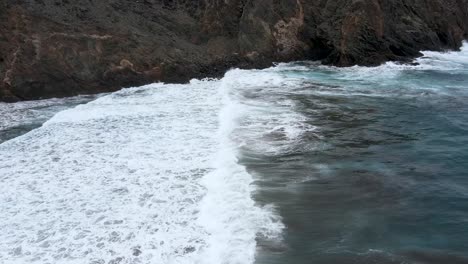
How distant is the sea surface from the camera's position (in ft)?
23.8

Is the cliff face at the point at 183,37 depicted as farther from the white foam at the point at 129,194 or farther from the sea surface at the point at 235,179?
the white foam at the point at 129,194

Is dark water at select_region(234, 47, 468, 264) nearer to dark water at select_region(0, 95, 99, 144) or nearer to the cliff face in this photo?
the cliff face

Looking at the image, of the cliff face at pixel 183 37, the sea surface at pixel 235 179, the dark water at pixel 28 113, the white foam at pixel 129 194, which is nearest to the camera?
the white foam at pixel 129 194

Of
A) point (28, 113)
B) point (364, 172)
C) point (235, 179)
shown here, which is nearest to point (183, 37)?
point (28, 113)

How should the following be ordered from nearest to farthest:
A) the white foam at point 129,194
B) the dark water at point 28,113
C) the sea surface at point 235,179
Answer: the white foam at point 129,194
the sea surface at point 235,179
the dark water at point 28,113

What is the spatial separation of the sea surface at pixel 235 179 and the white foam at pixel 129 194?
0.10 ft

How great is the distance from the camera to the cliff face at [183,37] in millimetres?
17719

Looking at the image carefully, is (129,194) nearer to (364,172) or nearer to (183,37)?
(364,172)

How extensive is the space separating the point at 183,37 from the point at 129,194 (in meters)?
14.0

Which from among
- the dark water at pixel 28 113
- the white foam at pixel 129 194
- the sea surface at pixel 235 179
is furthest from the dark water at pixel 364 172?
the dark water at pixel 28 113

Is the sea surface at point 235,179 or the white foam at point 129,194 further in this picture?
the sea surface at point 235,179

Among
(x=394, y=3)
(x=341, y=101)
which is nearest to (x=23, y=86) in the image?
(x=341, y=101)

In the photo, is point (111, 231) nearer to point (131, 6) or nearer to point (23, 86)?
point (23, 86)

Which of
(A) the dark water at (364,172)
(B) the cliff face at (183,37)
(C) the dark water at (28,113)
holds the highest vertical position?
(B) the cliff face at (183,37)
